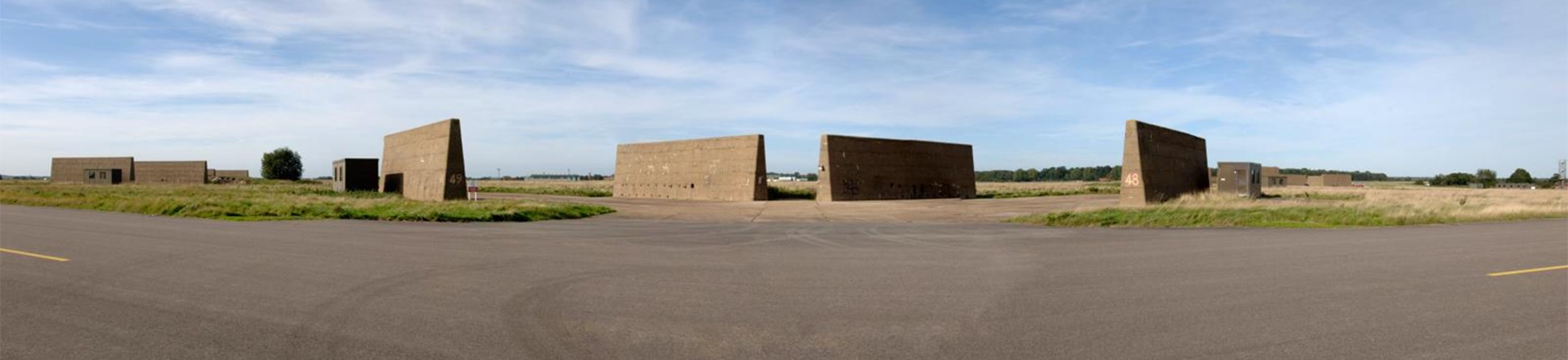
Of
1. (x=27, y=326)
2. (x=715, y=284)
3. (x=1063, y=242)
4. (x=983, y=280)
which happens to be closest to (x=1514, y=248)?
(x=1063, y=242)

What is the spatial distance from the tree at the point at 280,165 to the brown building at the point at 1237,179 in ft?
381

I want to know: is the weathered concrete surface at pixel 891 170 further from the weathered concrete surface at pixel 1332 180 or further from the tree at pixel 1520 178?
the tree at pixel 1520 178

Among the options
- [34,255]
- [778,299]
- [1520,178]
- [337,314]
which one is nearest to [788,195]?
[34,255]

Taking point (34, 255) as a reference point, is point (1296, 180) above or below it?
above

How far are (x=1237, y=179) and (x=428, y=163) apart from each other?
122 feet

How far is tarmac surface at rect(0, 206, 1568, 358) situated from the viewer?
225 inches

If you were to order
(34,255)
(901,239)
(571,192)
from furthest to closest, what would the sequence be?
(571,192) < (901,239) < (34,255)

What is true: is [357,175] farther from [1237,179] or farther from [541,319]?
[1237,179]

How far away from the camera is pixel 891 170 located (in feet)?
138

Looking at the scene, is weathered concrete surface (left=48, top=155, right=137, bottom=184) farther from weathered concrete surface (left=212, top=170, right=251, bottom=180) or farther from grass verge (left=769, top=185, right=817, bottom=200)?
grass verge (left=769, top=185, right=817, bottom=200)

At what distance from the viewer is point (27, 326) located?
648 centimetres

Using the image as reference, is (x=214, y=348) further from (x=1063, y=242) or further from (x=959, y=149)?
(x=959, y=149)

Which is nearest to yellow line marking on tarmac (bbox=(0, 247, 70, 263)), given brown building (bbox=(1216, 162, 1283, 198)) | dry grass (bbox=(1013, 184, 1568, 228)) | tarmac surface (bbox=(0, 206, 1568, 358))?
tarmac surface (bbox=(0, 206, 1568, 358))

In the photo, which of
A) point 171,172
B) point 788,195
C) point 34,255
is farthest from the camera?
point 171,172
